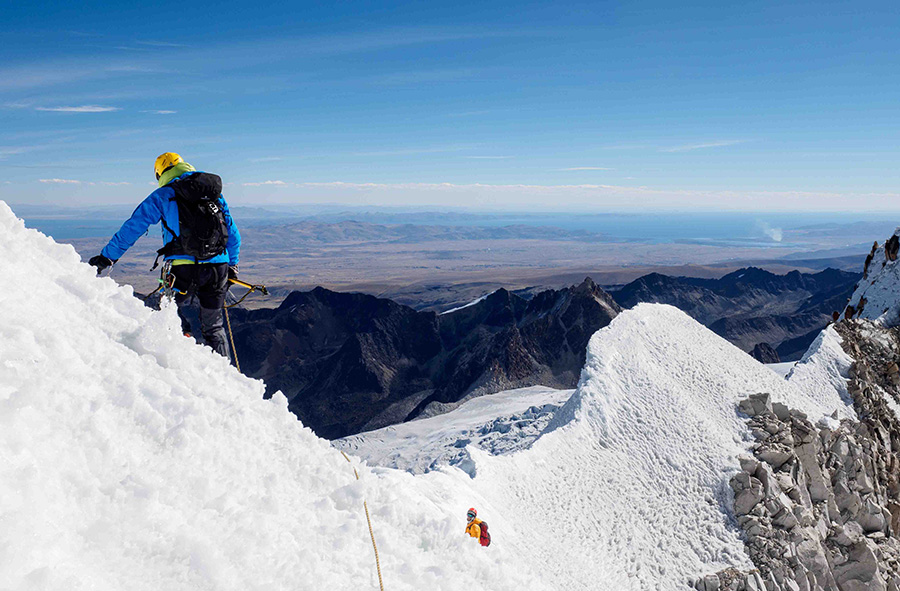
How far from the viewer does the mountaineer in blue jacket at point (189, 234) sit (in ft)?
25.3

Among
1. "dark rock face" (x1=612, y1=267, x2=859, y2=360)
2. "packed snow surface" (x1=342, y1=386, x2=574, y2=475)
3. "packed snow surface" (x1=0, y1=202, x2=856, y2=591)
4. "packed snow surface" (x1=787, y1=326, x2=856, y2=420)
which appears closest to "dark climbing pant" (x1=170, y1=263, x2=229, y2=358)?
"packed snow surface" (x1=0, y1=202, x2=856, y2=591)

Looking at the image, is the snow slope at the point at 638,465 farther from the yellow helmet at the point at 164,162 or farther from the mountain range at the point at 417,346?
the mountain range at the point at 417,346

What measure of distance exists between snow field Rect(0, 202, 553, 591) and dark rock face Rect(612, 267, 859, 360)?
394 ft

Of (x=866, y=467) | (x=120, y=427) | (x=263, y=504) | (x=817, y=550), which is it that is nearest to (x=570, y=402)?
(x=817, y=550)

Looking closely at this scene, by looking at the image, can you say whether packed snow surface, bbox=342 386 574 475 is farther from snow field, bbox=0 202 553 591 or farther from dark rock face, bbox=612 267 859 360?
dark rock face, bbox=612 267 859 360

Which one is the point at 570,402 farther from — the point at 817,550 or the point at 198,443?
the point at 198,443

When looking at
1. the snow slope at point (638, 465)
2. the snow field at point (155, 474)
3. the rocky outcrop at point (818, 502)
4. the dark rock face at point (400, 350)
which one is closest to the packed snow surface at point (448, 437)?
the snow slope at point (638, 465)

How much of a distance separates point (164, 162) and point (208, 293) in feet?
6.50

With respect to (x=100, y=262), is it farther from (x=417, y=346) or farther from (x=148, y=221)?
(x=417, y=346)

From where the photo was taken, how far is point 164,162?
809 centimetres

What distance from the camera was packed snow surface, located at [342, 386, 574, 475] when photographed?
23.7m

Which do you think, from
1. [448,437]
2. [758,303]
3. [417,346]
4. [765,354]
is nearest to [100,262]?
[448,437]

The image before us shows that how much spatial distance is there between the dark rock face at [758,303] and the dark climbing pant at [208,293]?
Result: 393ft

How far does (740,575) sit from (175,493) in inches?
423
